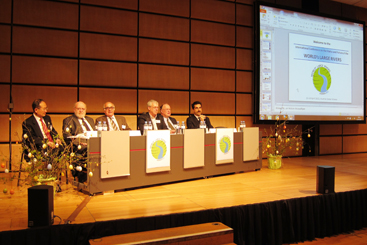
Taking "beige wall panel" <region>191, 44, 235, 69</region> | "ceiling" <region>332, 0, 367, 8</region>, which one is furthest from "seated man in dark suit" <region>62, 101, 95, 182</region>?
"ceiling" <region>332, 0, 367, 8</region>

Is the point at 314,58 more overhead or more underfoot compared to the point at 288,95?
more overhead

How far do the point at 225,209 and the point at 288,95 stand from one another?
4380 mm

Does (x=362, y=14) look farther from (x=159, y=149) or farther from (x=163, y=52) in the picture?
(x=159, y=149)

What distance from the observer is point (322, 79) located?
7.02 meters

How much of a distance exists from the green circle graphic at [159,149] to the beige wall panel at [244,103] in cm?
313

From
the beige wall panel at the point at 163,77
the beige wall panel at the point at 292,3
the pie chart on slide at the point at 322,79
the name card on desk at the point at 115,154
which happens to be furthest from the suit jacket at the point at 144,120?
the beige wall panel at the point at 292,3

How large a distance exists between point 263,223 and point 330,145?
5.27 meters

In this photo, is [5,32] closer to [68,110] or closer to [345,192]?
[68,110]

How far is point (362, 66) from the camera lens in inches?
297

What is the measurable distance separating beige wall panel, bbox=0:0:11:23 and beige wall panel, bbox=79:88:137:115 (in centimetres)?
148

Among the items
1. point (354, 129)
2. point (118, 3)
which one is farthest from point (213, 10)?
point (354, 129)

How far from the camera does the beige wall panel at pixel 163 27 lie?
5660mm

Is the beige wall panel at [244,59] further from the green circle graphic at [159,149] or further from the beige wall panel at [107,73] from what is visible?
the green circle graphic at [159,149]

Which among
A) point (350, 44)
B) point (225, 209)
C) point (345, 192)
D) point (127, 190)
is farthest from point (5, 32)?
point (350, 44)
